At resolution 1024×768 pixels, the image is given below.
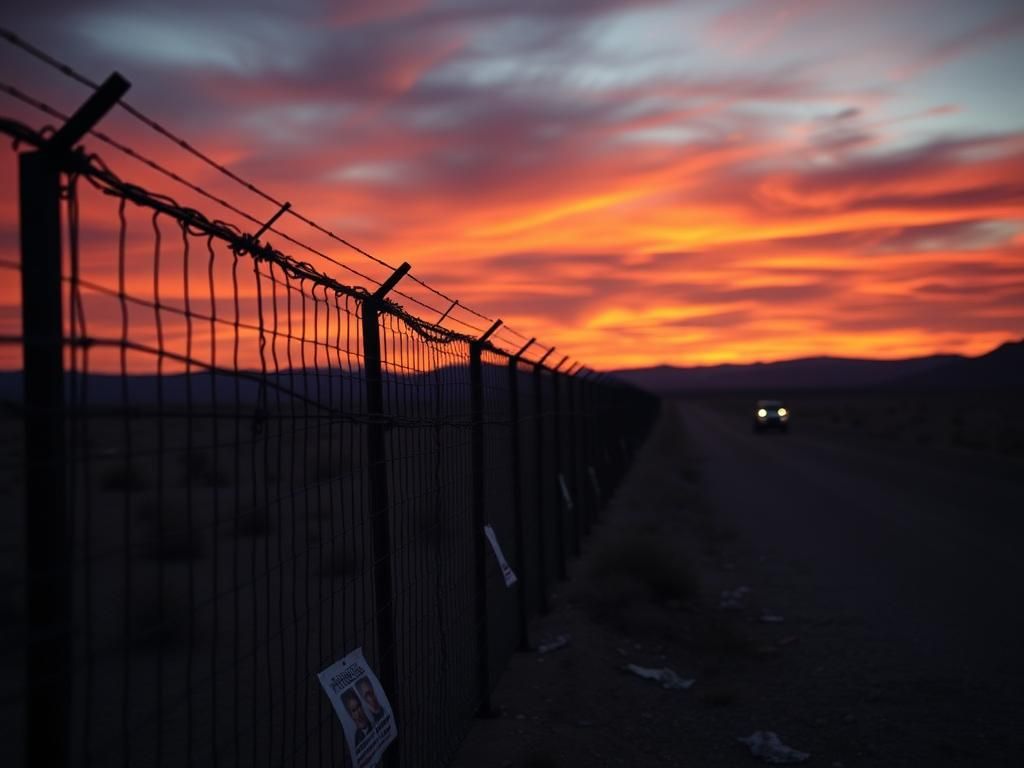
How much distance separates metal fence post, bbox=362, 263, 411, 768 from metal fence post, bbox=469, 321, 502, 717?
212cm

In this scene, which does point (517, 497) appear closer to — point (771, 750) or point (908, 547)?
point (771, 750)

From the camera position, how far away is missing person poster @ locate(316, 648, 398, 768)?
3301 mm

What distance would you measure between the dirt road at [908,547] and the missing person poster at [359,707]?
531cm

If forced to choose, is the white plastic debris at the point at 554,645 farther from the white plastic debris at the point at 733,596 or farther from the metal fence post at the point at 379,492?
the metal fence post at the point at 379,492

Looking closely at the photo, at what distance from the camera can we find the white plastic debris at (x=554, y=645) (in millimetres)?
8203

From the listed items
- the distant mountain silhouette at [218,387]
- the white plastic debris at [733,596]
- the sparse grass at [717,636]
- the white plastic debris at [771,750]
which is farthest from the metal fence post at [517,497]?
the white plastic debris at [733,596]

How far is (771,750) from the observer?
5.94 metres

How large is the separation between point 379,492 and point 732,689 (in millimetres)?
4142

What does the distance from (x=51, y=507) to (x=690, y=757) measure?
4999 millimetres

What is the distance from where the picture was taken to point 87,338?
193 cm

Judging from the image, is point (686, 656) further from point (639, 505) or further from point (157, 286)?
point (639, 505)

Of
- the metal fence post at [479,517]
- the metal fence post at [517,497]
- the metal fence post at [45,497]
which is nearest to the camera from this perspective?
the metal fence post at [45,497]

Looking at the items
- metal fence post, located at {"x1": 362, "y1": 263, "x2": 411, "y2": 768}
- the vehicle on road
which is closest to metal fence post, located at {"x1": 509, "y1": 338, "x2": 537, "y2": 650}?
metal fence post, located at {"x1": 362, "y1": 263, "x2": 411, "y2": 768}

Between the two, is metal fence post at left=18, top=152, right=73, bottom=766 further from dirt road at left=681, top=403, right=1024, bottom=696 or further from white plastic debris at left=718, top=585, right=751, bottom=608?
white plastic debris at left=718, top=585, right=751, bottom=608
